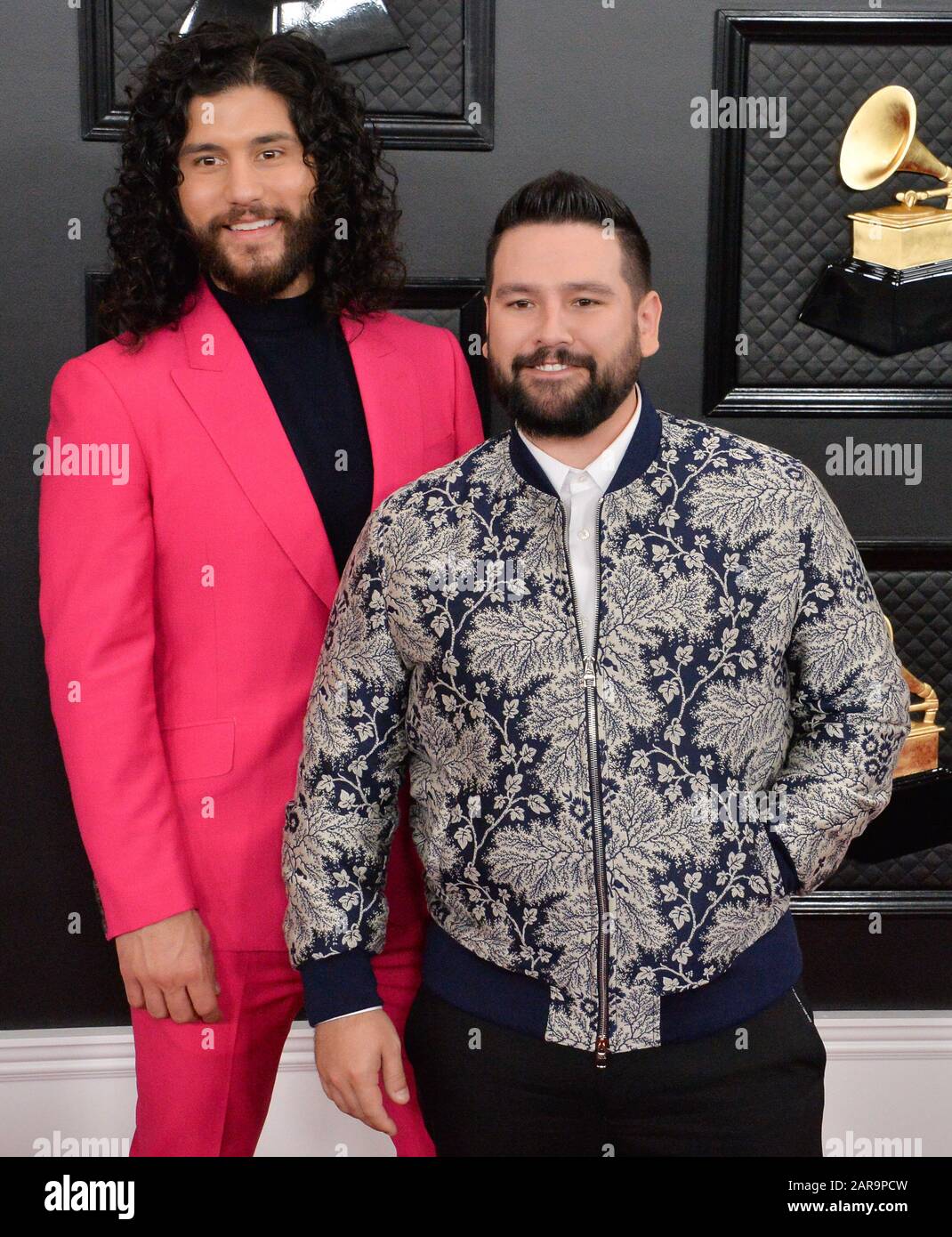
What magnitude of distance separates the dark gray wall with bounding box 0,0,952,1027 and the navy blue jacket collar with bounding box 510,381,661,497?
756mm

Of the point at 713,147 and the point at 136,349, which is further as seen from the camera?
the point at 713,147

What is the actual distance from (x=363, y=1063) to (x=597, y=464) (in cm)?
79

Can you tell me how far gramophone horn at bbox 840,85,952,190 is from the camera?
2230 millimetres

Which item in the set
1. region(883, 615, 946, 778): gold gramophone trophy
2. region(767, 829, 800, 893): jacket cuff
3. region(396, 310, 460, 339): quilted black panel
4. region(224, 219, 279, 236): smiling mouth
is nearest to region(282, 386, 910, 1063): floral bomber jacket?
region(767, 829, 800, 893): jacket cuff

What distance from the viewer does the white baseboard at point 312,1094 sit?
244cm

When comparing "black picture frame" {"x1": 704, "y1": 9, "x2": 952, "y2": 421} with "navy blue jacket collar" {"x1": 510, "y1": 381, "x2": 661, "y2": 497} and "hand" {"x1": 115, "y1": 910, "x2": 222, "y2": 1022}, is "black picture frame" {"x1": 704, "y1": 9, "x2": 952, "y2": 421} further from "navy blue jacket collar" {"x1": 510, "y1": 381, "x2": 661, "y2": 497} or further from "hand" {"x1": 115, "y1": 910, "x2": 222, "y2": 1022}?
"hand" {"x1": 115, "y1": 910, "x2": 222, "y2": 1022}

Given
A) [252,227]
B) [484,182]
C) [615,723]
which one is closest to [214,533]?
[252,227]

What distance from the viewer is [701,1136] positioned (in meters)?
1.54

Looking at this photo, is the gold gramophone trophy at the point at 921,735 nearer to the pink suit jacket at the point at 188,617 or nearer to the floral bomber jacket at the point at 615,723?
the floral bomber jacket at the point at 615,723

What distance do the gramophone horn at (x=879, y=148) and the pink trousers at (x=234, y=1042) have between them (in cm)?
140

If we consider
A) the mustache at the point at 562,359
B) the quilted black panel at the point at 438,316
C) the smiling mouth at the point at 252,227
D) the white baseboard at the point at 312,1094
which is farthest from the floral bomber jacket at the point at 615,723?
the white baseboard at the point at 312,1094

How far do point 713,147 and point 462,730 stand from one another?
126 cm
